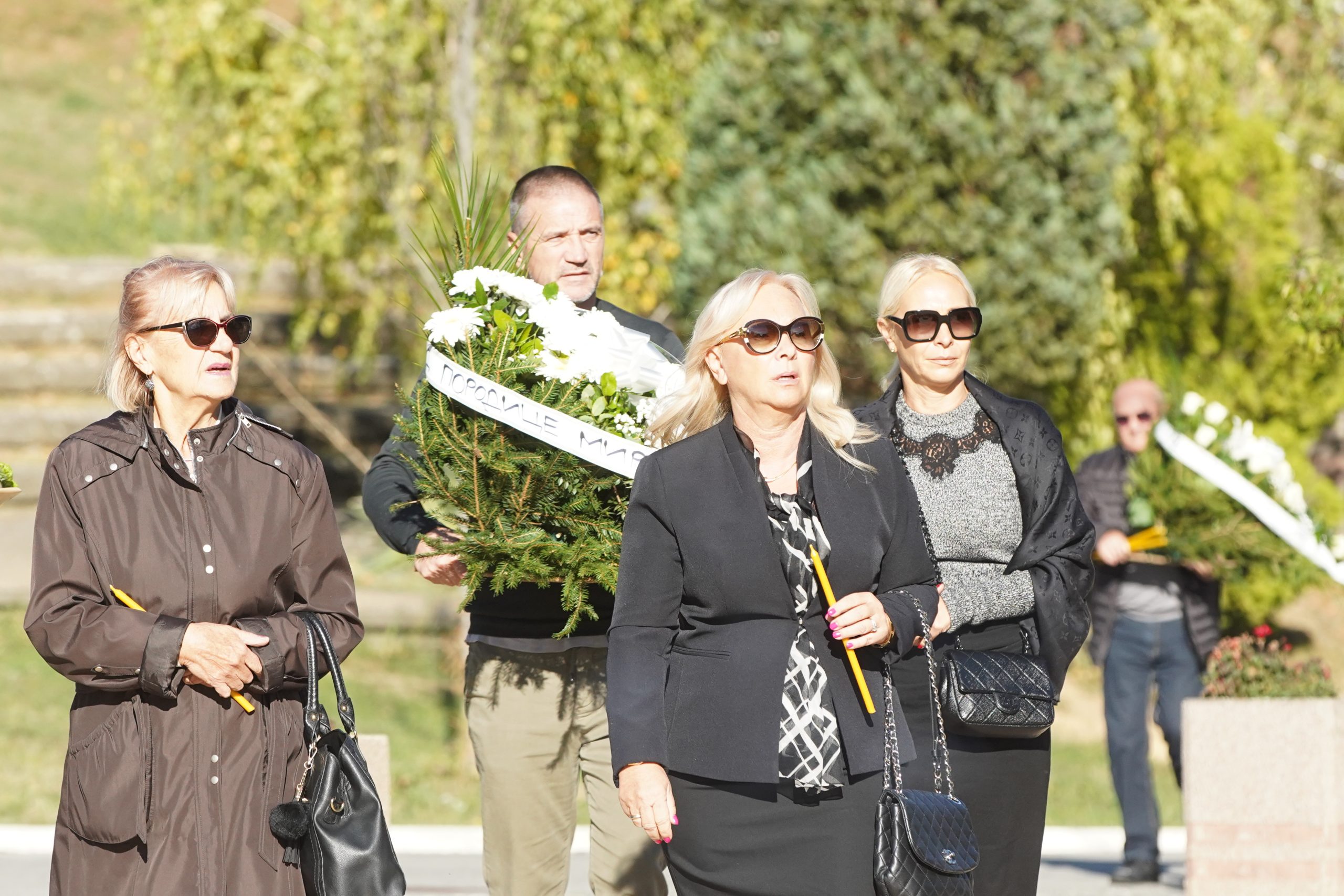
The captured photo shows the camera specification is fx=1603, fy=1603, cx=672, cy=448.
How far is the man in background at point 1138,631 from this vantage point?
760cm

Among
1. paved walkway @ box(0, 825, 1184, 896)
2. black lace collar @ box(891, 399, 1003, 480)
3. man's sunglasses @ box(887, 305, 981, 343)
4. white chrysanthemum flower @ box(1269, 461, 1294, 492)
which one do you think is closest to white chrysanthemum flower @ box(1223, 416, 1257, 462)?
white chrysanthemum flower @ box(1269, 461, 1294, 492)

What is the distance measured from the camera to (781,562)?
357cm

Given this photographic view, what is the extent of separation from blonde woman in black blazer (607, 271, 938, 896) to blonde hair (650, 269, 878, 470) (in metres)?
0.04

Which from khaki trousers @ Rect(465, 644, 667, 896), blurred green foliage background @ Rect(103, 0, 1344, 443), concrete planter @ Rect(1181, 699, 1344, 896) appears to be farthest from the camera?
blurred green foliage background @ Rect(103, 0, 1344, 443)

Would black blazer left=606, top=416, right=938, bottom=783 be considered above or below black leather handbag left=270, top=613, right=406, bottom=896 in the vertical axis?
above

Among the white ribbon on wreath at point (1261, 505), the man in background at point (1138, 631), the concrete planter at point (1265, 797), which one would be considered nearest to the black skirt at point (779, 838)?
the concrete planter at point (1265, 797)

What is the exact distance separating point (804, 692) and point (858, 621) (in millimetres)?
198

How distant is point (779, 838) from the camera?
139 inches

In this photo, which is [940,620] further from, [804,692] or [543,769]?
[543,769]

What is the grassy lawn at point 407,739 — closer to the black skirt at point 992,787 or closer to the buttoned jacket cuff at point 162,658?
the black skirt at point 992,787

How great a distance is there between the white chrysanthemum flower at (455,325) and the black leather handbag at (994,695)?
5.06ft

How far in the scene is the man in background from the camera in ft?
24.9

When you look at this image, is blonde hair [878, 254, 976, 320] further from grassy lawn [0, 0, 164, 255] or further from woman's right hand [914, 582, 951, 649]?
grassy lawn [0, 0, 164, 255]

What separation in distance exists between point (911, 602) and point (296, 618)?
56.4 inches
